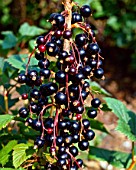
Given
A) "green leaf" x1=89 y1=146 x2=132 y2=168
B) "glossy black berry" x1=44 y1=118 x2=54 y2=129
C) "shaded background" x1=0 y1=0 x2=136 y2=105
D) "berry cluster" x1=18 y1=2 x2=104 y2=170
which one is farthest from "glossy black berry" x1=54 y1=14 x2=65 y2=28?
A: "shaded background" x1=0 y1=0 x2=136 y2=105

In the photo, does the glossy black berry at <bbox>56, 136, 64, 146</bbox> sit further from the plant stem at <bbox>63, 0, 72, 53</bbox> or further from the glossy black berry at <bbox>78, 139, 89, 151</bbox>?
the plant stem at <bbox>63, 0, 72, 53</bbox>

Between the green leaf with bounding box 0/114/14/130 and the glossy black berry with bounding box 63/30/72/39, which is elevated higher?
the glossy black berry with bounding box 63/30/72/39

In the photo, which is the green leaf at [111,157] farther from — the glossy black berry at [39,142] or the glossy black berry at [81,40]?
the glossy black berry at [81,40]

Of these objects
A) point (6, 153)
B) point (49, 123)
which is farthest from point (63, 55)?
point (6, 153)

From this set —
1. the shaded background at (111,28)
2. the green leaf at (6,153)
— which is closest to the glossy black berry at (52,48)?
the green leaf at (6,153)

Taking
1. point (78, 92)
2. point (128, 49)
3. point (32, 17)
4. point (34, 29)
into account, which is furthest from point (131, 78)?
point (78, 92)

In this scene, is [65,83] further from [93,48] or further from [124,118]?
[124,118]
